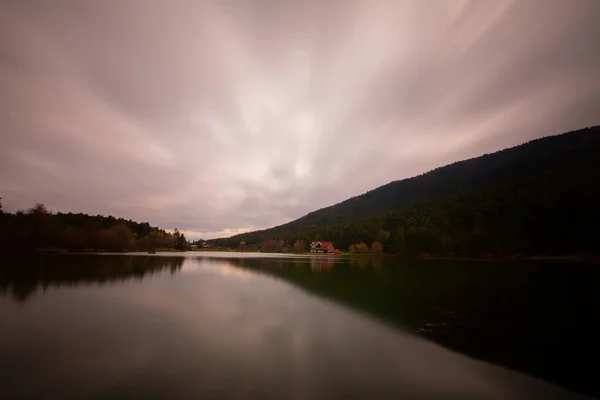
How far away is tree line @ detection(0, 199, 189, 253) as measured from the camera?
7481 centimetres

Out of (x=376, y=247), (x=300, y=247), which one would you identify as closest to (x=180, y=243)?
(x=300, y=247)

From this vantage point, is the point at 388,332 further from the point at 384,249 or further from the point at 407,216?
the point at 407,216

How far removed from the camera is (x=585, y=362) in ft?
35.9

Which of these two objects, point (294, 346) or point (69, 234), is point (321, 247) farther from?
point (294, 346)

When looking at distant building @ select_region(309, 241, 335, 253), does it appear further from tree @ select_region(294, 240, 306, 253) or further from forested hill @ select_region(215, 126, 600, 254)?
tree @ select_region(294, 240, 306, 253)

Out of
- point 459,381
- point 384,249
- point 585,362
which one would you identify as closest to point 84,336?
point 459,381

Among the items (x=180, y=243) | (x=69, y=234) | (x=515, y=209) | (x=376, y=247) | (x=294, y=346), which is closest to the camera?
(x=294, y=346)

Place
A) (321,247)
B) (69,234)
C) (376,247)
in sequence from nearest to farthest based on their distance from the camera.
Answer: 1. (69,234)
2. (376,247)
3. (321,247)

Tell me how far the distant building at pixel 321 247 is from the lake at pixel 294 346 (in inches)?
5134

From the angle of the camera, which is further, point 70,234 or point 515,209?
point 70,234

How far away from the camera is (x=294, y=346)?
1268 centimetres

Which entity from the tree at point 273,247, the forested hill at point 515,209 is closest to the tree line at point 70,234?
the tree at point 273,247

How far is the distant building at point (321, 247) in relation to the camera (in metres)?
153

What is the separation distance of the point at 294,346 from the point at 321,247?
14379cm
